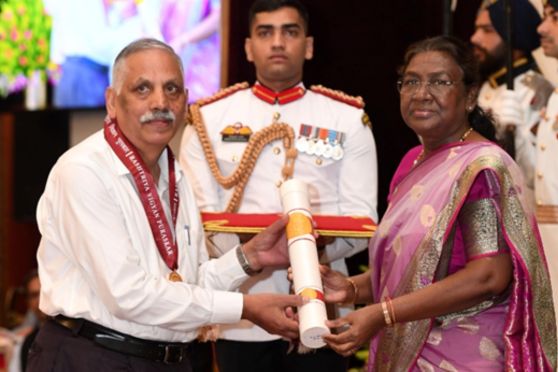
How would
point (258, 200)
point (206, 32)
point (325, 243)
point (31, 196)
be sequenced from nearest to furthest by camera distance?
1. point (325, 243)
2. point (258, 200)
3. point (206, 32)
4. point (31, 196)

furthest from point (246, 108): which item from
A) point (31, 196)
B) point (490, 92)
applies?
point (31, 196)

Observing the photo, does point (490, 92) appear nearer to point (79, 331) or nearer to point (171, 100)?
point (171, 100)

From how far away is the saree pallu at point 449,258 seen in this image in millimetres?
2771

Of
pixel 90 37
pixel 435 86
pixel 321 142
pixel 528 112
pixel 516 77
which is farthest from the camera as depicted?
pixel 90 37

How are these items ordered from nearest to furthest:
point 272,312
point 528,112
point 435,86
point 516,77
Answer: point 435,86
point 272,312
point 528,112
point 516,77

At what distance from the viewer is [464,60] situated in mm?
2955

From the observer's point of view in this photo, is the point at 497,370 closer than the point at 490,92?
Yes

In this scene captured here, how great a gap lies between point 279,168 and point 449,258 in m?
1.17

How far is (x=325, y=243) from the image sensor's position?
3516 mm

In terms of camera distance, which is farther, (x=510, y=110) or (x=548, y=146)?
(x=510, y=110)

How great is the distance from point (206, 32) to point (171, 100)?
323cm

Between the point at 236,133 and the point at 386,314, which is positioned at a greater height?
the point at 236,133

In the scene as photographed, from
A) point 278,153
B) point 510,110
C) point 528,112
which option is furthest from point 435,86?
point 528,112

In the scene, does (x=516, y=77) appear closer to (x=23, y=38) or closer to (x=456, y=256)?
(x=456, y=256)
